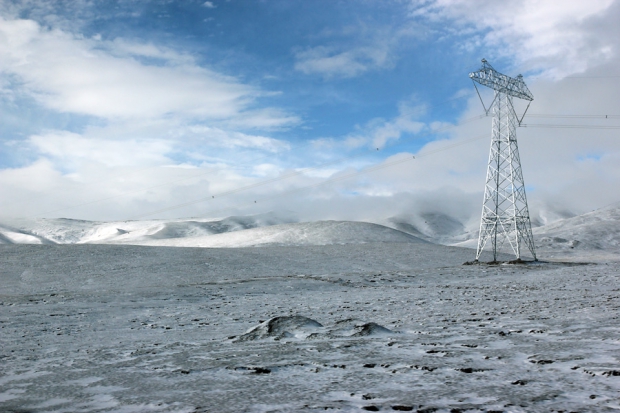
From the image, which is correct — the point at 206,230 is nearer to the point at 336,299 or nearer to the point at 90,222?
the point at 90,222

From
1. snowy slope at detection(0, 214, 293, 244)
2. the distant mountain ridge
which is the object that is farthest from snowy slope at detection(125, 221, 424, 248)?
snowy slope at detection(0, 214, 293, 244)

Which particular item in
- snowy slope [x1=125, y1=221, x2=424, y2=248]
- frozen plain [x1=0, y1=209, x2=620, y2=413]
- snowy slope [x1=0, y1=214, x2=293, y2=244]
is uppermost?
snowy slope [x1=0, y1=214, x2=293, y2=244]

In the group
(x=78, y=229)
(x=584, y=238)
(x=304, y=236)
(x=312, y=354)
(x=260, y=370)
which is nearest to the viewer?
(x=260, y=370)

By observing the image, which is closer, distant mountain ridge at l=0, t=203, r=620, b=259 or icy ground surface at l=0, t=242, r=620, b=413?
icy ground surface at l=0, t=242, r=620, b=413

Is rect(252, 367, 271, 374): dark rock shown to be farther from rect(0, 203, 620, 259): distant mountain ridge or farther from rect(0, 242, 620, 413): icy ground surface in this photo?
rect(0, 203, 620, 259): distant mountain ridge

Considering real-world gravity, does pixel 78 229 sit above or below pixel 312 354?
above

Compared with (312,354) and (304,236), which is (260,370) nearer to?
(312,354)

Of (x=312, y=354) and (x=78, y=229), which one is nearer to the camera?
(x=312, y=354)

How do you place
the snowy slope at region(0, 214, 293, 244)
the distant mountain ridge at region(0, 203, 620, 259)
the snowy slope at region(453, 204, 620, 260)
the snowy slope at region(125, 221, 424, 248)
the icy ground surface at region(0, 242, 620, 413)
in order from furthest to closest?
1. the snowy slope at region(0, 214, 293, 244)
2. the snowy slope at region(453, 204, 620, 260)
3. the distant mountain ridge at region(0, 203, 620, 259)
4. the snowy slope at region(125, 221, 424, 248)
5. the icy ground surface at region(0, 242, 620, 413)

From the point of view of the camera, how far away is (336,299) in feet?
64.6

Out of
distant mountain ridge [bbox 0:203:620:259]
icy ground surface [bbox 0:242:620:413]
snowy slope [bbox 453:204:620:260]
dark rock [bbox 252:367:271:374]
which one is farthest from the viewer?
snowy slope [bbox 453:204:620:260]

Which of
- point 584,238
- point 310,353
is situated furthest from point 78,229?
point 310,353

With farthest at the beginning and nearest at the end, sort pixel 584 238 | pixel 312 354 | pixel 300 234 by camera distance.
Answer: pixel 584 238 < pixel 300 234 < pixel 312 354

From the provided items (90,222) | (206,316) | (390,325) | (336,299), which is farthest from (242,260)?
(90,222)
